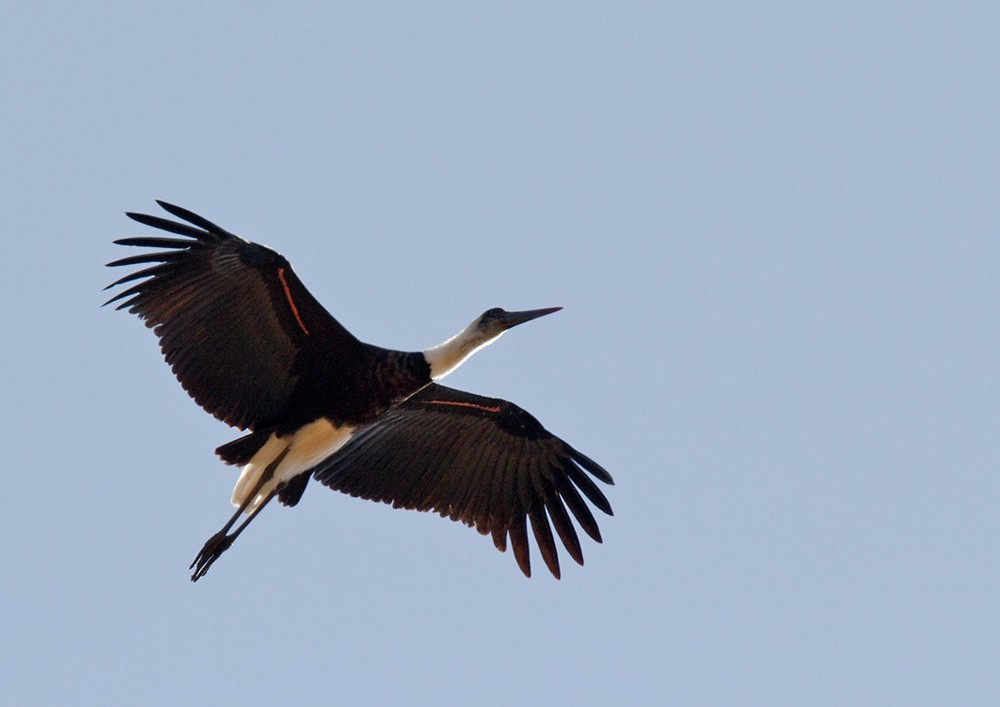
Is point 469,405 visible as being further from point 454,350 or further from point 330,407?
point 330,407

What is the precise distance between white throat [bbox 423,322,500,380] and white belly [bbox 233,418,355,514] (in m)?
1.10

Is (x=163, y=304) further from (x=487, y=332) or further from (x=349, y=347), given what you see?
(x=487, y=332)

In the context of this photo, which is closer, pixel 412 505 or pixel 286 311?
pixel 286 311

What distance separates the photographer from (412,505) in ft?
66.2

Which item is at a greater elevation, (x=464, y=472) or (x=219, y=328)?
(x=219, y=328)

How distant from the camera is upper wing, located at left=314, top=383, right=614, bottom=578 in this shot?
2005 cm

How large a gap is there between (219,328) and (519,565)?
13.6 ft

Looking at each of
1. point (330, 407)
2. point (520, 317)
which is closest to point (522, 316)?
point (520, 317)

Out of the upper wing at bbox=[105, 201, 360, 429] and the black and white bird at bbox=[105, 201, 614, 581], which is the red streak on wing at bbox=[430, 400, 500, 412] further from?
the upper wing at bbox=[105, 201, 360, 429]

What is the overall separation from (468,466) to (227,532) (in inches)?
114

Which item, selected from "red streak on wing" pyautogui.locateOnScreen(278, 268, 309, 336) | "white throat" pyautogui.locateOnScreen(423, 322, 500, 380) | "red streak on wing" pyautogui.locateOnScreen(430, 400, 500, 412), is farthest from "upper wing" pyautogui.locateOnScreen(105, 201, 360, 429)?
"red streak on wing" pyautogui.locateOnScreen(430, 400, 500, 412)

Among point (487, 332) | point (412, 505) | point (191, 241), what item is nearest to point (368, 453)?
point (412, 505)

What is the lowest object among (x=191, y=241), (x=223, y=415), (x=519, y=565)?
(x=519, y=565)

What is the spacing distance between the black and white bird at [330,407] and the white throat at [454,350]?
10 mm
